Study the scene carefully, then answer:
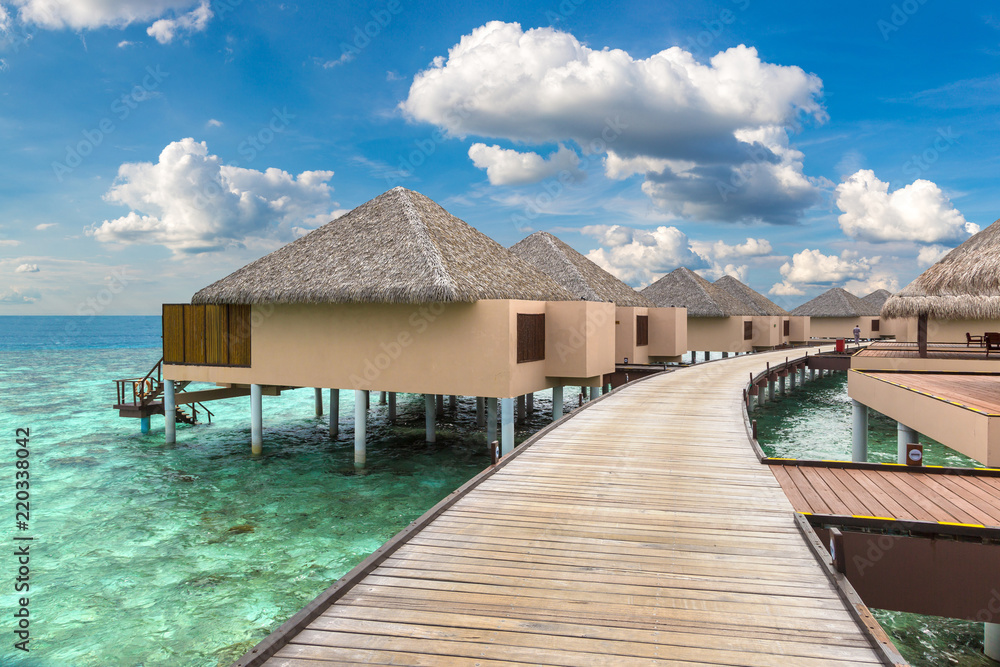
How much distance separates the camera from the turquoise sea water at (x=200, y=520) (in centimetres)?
777

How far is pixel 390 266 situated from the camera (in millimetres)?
14617

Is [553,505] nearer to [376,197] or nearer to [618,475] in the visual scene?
[618,475]

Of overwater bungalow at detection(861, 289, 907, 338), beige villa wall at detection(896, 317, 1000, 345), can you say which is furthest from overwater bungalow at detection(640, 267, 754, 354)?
overwater bungalow at detection(861, 289, 907, 338)

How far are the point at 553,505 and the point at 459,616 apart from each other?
7.92 ft

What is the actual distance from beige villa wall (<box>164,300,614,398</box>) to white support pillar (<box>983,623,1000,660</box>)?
909 cm

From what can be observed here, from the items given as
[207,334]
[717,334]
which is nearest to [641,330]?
[717,334]

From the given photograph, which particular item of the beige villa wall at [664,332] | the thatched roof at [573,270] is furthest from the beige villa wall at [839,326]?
the thatched roof at [573,270]

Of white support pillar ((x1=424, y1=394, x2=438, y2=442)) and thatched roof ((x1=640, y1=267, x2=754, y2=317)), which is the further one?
thatched roof ((x1=640, y1=267, x2=754, y2=317))

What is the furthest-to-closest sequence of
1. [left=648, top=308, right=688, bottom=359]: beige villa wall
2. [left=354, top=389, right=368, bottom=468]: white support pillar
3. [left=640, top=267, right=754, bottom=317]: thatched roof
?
[left=640, top=267, right=754, bottom=317]: thatched roof < [left=648, top=308, right=688, bottom=359]: beige villa wall < [left=354, top=389, right=368, bottom=468]: white support pillar

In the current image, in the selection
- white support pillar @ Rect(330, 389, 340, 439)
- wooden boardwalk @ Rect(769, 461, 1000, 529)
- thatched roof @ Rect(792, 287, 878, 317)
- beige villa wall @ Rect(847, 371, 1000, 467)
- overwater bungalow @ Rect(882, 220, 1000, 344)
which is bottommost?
white support pillar @ Rect(330, 389, 340, 439)

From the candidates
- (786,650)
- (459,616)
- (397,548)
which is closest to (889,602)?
(786,650)

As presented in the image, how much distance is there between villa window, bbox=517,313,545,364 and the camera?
14.2 m

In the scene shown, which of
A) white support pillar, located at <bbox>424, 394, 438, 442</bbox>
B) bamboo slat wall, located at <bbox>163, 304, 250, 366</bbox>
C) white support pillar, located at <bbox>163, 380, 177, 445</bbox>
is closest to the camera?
bamboo slat wall, located at <bbox>163, 304, 250, 366</bbox>

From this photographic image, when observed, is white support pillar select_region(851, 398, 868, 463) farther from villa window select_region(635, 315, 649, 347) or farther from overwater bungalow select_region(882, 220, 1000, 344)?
villa window select_region(635, 315, 649, 347)
